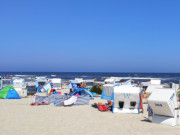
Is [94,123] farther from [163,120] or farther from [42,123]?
[163,120]

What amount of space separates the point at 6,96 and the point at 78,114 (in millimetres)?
7170

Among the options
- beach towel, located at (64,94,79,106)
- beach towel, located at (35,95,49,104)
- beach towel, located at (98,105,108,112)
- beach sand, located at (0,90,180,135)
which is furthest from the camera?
beach towel, located at (35,95,49,104)

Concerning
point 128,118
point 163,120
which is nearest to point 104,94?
point 128,118

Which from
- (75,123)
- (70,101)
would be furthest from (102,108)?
(75,123)

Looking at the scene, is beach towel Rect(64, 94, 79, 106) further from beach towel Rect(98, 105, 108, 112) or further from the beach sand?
beach towel Rect(98, 105, 108, 112)

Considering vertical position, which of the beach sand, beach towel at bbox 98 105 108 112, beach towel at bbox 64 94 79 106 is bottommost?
the beach sand

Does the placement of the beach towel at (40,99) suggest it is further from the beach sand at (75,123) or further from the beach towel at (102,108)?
the beach towel at (102,108)

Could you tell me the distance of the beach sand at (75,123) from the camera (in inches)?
291

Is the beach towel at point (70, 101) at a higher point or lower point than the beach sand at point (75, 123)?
higher

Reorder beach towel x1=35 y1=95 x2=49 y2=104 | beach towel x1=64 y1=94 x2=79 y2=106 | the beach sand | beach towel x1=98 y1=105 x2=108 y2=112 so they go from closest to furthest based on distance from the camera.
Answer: the beach sand
beach towel x1=98 y1=105 x2=108 y2=112
beach towel x1=64 y1=94 x2=79 y2=106
beach towel x1=35 y1=95 x2=49 y2=104

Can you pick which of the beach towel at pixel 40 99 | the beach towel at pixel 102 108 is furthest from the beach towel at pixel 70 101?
the beach towel at pixel 102 108

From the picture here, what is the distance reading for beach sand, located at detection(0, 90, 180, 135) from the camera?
24.2ft

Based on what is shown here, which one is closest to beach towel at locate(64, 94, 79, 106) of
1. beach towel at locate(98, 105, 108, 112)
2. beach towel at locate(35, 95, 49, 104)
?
beach towel at locate(35, 95, 49, 104)

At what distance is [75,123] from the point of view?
8547 mm
